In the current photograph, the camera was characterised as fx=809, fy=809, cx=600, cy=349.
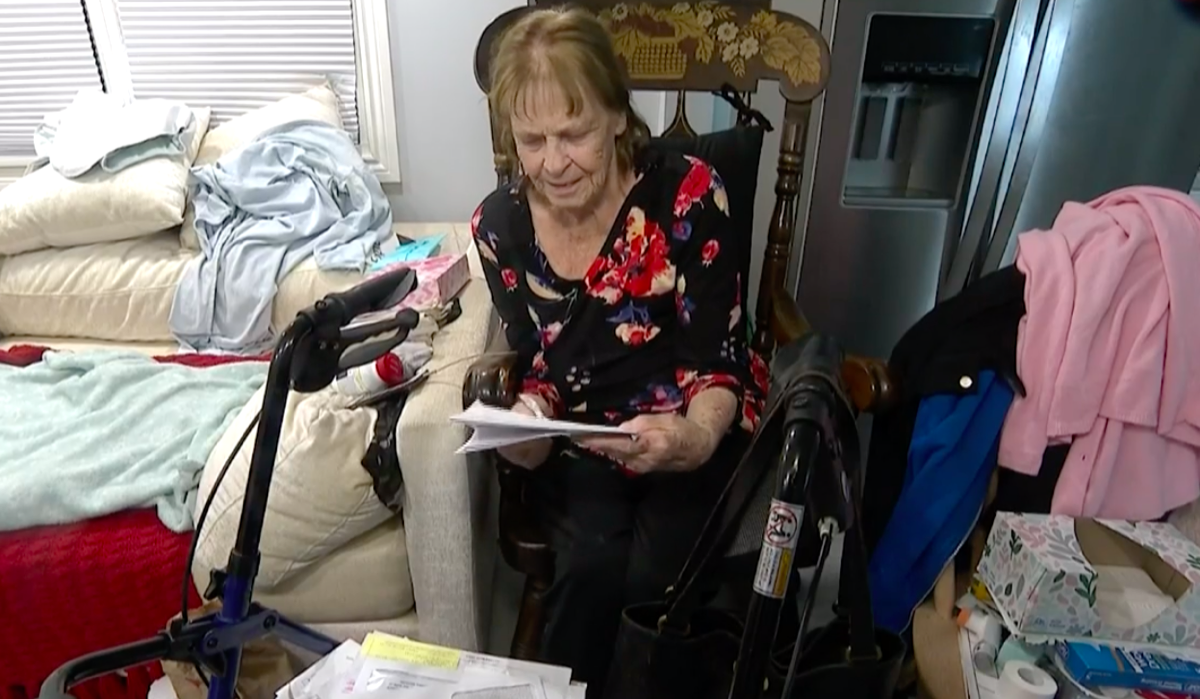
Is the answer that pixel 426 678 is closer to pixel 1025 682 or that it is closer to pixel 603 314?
pixel 603 314

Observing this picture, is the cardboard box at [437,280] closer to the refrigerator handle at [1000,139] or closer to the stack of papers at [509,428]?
the stack of papers at [509,428]

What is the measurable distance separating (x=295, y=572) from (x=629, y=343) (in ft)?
2.01

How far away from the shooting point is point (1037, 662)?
1.08 metres

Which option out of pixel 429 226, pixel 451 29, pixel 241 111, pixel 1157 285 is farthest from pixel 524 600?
pixel 241 111

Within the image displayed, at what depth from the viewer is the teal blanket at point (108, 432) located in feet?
4.09

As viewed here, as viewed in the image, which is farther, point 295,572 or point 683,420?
point 295,572

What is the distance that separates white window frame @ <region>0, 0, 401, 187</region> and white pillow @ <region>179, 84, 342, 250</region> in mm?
90

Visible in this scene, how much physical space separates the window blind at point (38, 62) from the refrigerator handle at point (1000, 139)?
2300 millimetres

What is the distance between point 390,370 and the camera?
4.01 feet

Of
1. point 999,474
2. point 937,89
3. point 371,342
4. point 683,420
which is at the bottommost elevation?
point 999,474

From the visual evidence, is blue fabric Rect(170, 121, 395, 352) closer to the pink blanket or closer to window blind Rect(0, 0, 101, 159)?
window blind Rect(0, 0, 101, 159)

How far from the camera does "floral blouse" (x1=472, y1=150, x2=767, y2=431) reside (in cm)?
123

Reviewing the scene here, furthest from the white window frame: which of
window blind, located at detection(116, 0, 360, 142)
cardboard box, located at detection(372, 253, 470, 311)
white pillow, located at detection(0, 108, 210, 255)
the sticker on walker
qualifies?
the sticker on walker

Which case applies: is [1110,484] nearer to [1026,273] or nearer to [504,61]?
[1026,273]
